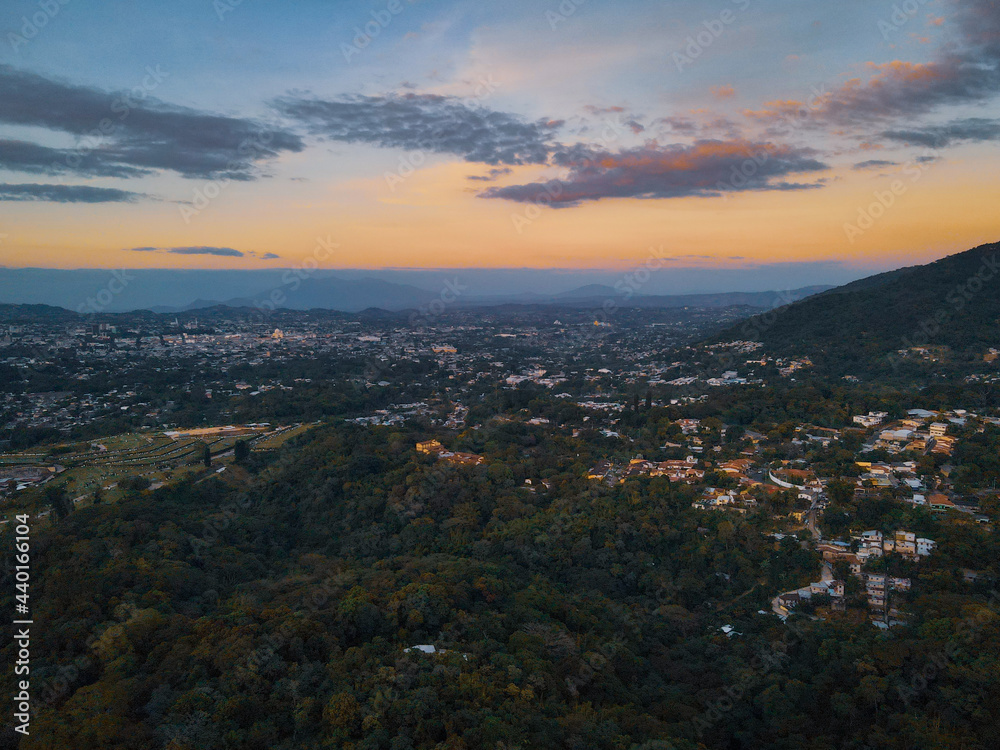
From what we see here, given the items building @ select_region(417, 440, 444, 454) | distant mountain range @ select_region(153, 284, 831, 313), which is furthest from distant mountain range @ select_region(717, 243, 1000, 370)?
distant mountain range @ select_region(153, 284, 831, 313)

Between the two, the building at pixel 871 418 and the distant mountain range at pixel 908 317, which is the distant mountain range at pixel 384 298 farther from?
the building at pixel 871 418

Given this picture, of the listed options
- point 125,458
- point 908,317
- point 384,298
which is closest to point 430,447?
point 125,458

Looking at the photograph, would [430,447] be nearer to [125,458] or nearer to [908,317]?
[125,458]

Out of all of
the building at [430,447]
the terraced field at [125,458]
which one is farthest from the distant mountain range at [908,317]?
the terraced field at [125,458]

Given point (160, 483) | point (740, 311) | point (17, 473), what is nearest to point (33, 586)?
point (160, 483)

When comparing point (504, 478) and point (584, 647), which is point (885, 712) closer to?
point (584, 647)

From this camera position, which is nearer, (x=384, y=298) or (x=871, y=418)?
(x=871, y=418)

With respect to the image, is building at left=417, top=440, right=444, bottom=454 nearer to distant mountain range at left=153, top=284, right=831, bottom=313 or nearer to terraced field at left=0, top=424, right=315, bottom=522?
terraced field at left=0, top=424, right=315, bottom=522

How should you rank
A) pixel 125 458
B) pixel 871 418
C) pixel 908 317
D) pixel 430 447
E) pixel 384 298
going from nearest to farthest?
pixel 871 418 → pixel 125 458 → pixel 430 447 → pixel 908 317 → pixel 384 298

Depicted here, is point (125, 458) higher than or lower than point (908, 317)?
lower
